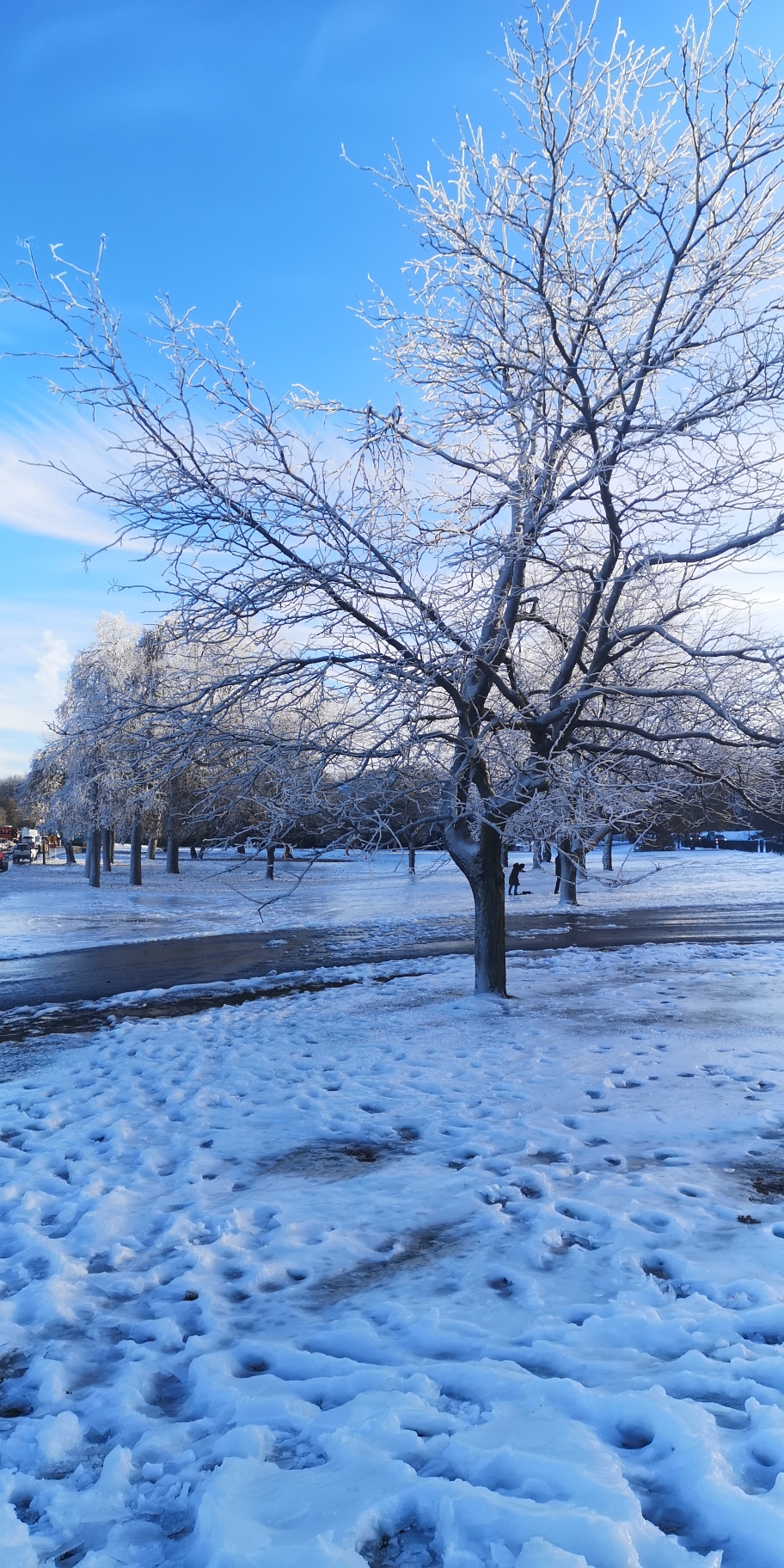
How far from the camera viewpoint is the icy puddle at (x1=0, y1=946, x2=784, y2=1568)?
235 cm

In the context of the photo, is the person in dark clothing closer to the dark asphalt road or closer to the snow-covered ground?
the snow-covered ground

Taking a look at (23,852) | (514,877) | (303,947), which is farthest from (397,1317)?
(23,852)

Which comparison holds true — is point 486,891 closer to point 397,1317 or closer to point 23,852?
point 397,1317

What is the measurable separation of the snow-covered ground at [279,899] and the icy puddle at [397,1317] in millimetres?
3464

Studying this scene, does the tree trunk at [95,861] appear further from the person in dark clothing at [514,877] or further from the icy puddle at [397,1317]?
the icy puddle at [397,1317]

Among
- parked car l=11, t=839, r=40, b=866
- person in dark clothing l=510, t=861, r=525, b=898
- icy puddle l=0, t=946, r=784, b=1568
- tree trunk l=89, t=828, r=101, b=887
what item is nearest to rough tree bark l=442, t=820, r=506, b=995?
icy puddle l=0, t=946, r=784, b=1568

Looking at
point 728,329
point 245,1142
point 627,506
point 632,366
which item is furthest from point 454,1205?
point 728,329

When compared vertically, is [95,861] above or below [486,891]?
below

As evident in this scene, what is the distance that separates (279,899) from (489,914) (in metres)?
9.26

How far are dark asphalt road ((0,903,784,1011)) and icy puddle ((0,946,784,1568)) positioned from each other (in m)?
6.10

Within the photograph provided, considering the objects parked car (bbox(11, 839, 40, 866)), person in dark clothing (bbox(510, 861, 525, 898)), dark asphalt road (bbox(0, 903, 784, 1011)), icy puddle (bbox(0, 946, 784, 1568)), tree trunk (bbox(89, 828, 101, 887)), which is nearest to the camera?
icy puddle (bbox(0, 946, 784, 1568))

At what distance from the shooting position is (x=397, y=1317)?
3.40 meters

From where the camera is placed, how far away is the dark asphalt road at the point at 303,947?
43.0 feet

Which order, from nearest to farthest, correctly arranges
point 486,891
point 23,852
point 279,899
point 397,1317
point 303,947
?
point 397,1317, point 486,891, point 303,947, point 279,899, point 23,852
